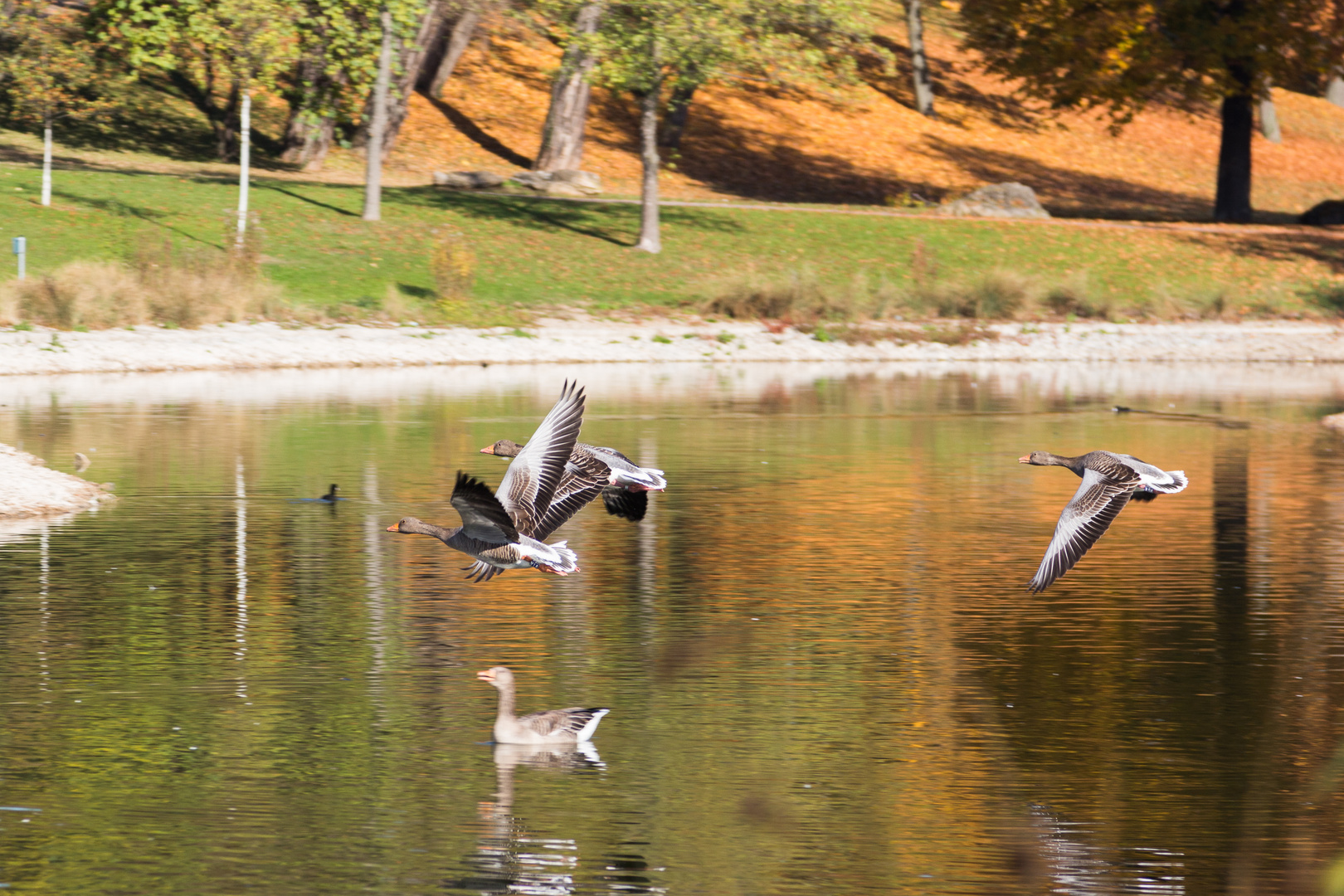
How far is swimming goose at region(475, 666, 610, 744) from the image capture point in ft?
40.3

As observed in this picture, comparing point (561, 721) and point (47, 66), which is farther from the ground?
point (47, 66)

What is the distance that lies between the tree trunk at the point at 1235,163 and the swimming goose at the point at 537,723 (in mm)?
53545

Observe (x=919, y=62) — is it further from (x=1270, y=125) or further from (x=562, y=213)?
(x=562, y=213)

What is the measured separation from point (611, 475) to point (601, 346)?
32518mm

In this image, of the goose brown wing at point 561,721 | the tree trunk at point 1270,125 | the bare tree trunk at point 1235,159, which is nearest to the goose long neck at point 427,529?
the goose brown wing at point 561,721

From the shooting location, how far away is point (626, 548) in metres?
21.0

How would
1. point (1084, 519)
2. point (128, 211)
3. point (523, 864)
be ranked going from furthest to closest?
point (128, 211) → point (1084, 519) → point (523, 864)

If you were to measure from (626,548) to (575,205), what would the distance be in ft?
124

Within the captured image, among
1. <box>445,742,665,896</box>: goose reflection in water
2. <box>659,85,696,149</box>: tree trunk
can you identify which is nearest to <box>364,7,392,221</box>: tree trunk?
<box>659,85,696,149</box>: tree trunk

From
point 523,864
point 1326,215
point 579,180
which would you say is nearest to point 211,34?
point 579,180

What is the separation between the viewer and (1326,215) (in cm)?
6462

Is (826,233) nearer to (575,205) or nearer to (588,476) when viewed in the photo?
(575,205)

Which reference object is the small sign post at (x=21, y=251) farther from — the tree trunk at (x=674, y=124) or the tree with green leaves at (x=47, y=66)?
the tree trunk at (x=674, y=124)

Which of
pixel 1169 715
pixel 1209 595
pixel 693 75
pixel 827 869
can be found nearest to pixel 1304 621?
pixel 1209 595
